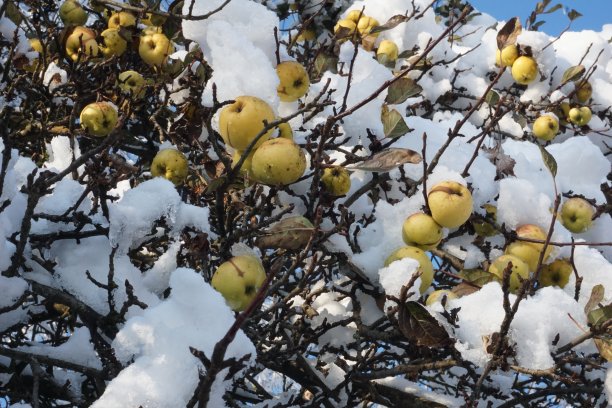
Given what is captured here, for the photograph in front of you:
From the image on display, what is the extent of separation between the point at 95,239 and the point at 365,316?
3.04 feet

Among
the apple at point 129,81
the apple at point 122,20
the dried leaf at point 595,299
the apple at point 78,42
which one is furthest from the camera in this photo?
the apple at point 122,20

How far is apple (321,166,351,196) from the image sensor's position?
1992mm

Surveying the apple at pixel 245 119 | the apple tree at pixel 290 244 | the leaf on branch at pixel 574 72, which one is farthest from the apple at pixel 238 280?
the leaf on branch at pixel 574 72

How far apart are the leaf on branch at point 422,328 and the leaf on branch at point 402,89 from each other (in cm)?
85

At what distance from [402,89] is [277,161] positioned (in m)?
0.60

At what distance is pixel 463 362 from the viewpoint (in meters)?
1.62

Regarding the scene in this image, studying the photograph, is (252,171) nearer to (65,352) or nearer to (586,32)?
(65,352)

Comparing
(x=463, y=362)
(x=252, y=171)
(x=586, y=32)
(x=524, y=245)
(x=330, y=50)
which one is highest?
(x=586, y=32)

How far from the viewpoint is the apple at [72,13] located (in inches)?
140

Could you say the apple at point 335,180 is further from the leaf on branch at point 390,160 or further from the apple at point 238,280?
the apple at point 238,280

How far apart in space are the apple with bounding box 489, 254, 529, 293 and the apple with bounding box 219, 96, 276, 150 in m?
0.88

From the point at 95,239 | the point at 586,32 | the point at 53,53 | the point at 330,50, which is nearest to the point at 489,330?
the point at 95,239

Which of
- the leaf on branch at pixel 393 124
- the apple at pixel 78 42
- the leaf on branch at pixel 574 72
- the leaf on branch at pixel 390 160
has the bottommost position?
the leaf on branch at pixel 390 160

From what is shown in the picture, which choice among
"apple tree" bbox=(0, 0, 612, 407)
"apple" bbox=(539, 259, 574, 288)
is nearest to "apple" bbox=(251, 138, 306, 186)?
"apple tree" bbox=(0, 0, 612, 407)
